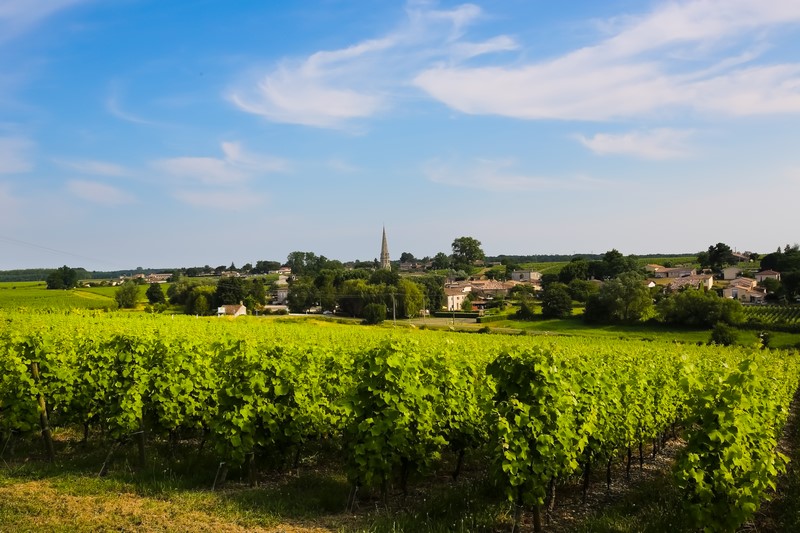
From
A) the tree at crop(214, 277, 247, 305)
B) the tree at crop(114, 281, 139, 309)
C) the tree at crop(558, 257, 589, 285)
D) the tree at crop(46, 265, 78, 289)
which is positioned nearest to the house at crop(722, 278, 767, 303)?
the tree at crop(558, 257, 589, 285)

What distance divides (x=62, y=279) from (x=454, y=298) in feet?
224

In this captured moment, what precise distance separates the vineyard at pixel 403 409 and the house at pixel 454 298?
8284 centimetres

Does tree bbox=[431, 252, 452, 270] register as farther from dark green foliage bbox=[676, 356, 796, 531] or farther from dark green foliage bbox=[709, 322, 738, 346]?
dark green foliage bbox=[676, 356, 796, 531]

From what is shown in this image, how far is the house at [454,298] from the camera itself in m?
95.0

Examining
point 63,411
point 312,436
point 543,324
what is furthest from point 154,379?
point 543,324

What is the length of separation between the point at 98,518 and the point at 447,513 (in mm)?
4629

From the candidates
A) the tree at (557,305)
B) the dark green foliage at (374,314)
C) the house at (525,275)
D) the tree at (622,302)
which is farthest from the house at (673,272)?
the dark green foliage at (374,314)

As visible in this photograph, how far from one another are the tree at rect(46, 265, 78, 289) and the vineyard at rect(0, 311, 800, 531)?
9014 cm

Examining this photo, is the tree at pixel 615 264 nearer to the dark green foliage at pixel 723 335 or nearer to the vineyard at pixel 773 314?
the vineyard at pixel 773 314

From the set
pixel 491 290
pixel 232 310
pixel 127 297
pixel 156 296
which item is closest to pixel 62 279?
pixel 156 296

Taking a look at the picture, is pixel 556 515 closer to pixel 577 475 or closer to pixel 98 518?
pixel 577 475

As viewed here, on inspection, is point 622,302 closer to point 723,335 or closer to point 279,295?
point 723,335

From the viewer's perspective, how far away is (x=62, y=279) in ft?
298

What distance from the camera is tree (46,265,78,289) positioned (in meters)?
87.6
